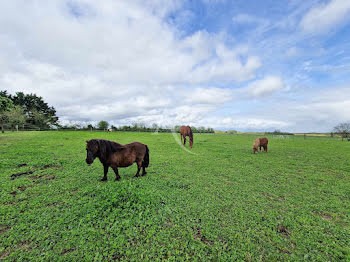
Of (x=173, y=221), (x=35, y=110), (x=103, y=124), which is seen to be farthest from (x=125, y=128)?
(x=173, y=221)

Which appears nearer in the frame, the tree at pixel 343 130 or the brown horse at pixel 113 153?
the brown horse at pixel 113 153

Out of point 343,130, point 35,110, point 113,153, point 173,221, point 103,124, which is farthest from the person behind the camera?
point 35,110

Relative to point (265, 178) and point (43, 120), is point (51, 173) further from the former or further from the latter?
point (43, 120)

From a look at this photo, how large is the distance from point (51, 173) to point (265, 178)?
863cm

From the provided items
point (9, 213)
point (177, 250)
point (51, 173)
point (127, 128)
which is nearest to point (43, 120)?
point (127, 128)

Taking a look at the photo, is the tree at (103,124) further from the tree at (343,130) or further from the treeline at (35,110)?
the tree at (343,130)

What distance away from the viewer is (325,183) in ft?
16.7

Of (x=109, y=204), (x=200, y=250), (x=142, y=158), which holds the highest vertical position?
(x=142, y=158)

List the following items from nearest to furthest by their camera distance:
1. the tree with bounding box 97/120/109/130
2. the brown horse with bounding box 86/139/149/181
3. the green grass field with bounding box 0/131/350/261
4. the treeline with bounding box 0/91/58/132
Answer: the green grass field with bounding box 0/131/350/261 < the brown horse with bounding box 86/139/149/181 < the tree with bounding box 97/120/109/130 < the treeline with bounding box 0/91/58/132

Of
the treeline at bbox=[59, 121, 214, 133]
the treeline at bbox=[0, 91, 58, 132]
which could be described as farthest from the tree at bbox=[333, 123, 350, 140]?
the treeline at bbox=[0, 91, 58, 132]

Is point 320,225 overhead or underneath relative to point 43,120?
underneath

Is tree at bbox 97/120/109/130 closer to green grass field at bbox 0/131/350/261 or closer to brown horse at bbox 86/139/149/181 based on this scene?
green grass field at bbox 0/131/350/261

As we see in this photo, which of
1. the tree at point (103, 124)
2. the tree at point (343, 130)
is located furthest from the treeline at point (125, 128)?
the tree at point (343, 130)

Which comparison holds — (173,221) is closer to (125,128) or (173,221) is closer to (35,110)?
(125,128)
